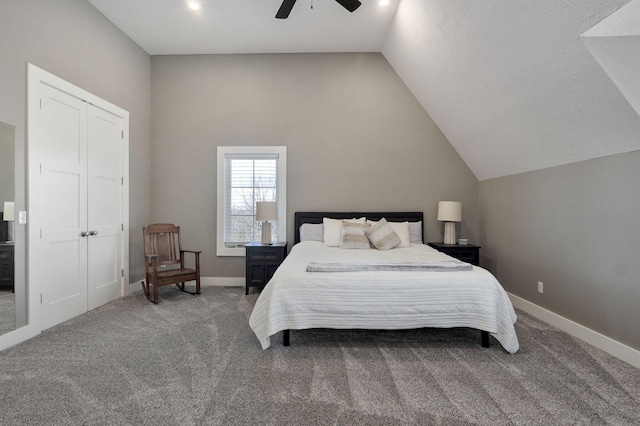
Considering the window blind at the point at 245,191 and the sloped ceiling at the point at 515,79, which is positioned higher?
the sloped ceiling at the point at 515,79

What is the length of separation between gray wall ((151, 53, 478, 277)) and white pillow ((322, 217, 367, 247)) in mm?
342

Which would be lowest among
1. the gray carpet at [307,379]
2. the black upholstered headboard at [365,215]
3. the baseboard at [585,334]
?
the gray carpet at [307,379]

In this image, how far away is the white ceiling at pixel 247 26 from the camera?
3.51 meters

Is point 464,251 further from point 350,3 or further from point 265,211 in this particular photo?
point 350,3

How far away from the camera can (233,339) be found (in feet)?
8.79

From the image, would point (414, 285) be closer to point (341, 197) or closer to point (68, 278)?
point (341, 197)

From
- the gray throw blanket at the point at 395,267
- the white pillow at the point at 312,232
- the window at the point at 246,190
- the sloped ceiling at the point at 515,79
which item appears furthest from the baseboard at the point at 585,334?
the window at the point at 246,190

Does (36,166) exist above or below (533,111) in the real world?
below

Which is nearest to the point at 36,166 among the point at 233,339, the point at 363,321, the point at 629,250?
the point at 233,339

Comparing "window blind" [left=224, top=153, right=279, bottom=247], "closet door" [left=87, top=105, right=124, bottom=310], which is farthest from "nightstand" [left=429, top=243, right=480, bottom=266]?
"closet door" [left=87, top=105, right=124, bottom=310]

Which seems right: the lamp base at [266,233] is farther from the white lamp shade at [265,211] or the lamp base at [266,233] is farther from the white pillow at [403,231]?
the white pillow at [403,231]

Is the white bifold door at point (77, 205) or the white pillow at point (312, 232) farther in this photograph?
the white pillow at point (312, 232)

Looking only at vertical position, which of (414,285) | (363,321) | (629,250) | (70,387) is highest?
(629,250)

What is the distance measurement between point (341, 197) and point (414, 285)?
2358 millimetres
